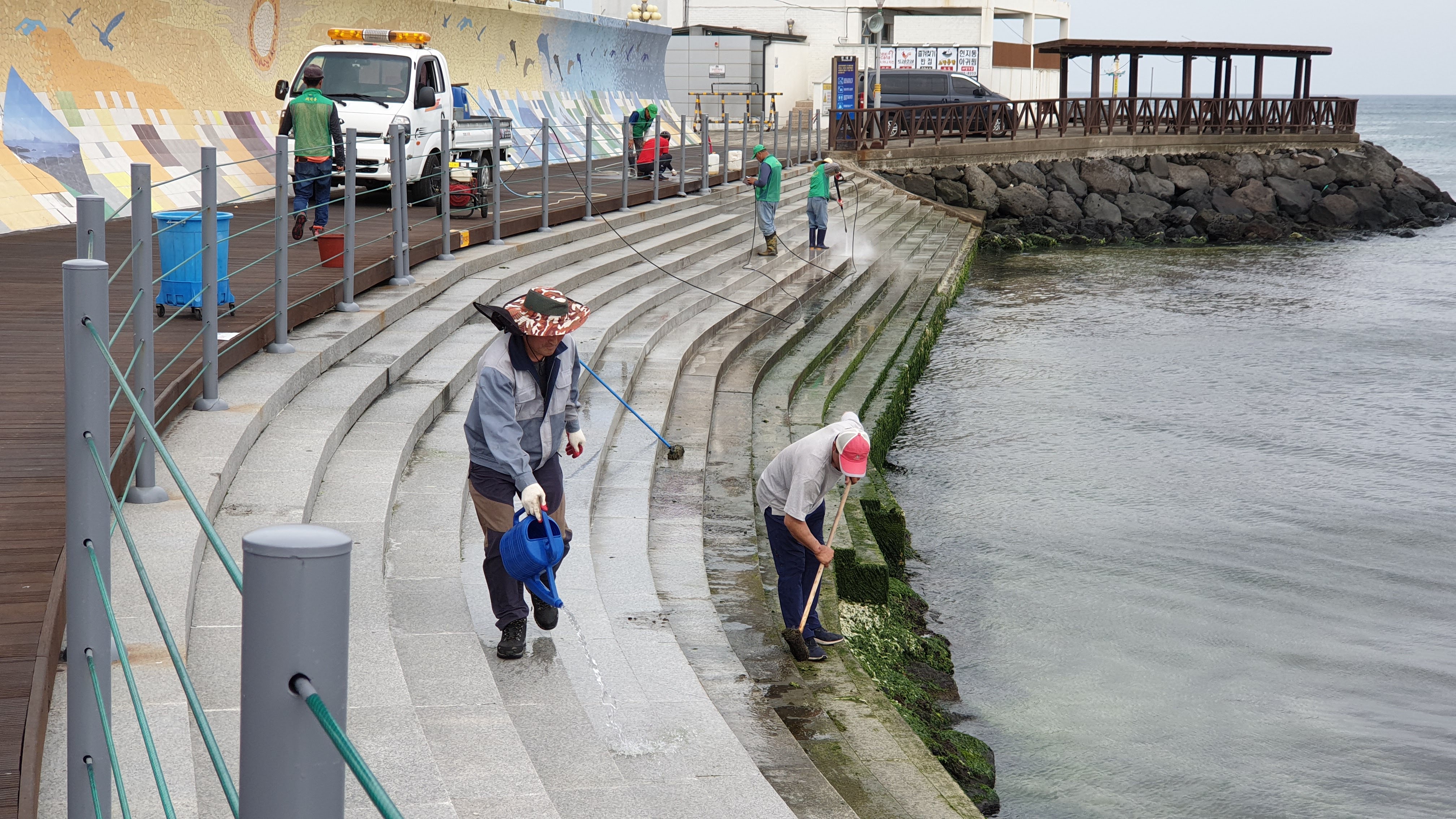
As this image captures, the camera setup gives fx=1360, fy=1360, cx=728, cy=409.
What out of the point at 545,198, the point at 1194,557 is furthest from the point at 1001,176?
the point at 1194,557

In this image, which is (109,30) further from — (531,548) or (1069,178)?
(1069,178)

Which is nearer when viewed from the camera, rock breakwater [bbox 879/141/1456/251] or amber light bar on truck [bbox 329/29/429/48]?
amber light bar on truck [bbox 329/29/429/48]

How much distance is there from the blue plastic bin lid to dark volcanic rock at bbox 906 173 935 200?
1021 inches

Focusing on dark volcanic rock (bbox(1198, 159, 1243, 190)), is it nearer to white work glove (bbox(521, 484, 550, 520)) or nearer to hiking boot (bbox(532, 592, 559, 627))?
hiking boot (bbox(532, 592, 559, 627))

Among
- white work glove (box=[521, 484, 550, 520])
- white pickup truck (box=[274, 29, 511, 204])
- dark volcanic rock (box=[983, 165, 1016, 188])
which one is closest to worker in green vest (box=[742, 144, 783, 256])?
white pickup truck (box=[274, 29, 511, 204])

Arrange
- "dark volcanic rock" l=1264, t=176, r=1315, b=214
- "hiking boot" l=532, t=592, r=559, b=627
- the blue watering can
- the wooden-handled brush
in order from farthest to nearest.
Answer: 1. "dark volcanic rock" l=1264, t=176, r=1315, b=214
2. the wooden-handled brush
3. "hiking boot" l=532, t=592, r=559, b=627
4. the blue watering can

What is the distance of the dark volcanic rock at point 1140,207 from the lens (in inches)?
1518

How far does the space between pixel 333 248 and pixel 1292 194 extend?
3785cm

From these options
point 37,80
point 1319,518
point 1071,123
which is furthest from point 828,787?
point 1071,123

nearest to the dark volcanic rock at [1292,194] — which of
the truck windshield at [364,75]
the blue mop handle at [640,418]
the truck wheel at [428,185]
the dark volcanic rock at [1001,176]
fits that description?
the dark volcanic rock at [1001,176]

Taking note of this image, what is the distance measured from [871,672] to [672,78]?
3798 cm

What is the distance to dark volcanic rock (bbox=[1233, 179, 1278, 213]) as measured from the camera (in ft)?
133

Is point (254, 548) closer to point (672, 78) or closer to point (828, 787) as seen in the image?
point (828, 787)

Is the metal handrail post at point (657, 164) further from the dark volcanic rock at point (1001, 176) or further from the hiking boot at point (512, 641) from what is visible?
the dark volcanic rock at point (1001, 176)
